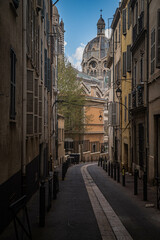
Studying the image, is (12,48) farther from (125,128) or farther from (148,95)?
(125,128)

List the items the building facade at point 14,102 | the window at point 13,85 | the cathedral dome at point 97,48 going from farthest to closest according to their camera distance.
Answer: the cathedral dome at point 97,48
the window at point 13,85
the building facade at point 14,102

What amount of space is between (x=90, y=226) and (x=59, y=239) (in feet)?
3.77

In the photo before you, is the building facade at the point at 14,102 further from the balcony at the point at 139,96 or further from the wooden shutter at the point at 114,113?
the wooden shutter at the point at 114,113

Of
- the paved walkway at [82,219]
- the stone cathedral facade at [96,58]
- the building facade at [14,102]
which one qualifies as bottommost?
the paved walkway at [82,219]

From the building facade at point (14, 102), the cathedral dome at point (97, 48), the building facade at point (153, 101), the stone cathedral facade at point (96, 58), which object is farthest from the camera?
the cathedral dome at point (97, 48)

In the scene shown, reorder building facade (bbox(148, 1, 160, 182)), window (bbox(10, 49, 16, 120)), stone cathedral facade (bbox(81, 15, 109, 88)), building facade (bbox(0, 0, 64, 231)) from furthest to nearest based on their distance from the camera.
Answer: stone cathedral facade (bbox(81, 15, 109, 88)) → building facade (bbox(148, 1, 160, 182)) → window (bbox(10, 49, 16, 120)) → building facade (bbox(0, 0, 64, 231))

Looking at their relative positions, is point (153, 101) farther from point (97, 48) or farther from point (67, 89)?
point (97, 48)

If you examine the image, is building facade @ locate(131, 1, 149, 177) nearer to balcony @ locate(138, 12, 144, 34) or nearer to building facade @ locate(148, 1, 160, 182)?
balcony @ locate(138, 12, 144, 34)

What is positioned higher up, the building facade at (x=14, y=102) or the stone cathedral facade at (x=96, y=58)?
the stone cathedral facade at (x=96, y=58)

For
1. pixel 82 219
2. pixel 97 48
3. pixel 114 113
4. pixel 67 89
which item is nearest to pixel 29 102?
pixel 82 219

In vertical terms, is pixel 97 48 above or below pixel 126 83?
above

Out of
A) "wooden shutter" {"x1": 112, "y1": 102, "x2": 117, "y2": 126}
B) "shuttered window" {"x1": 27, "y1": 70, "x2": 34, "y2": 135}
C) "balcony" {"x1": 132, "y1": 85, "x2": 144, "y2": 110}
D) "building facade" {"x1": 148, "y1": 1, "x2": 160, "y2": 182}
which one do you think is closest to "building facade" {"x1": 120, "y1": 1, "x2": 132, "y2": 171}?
"wooden shutter" {"x1": 112, "y1": 102, "x2": 117, "y2": 126}

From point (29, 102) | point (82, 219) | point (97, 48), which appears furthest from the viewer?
point (97, 48)

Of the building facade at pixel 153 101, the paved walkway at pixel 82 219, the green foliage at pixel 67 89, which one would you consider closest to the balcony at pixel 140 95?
the building facade at pixel 153 101
